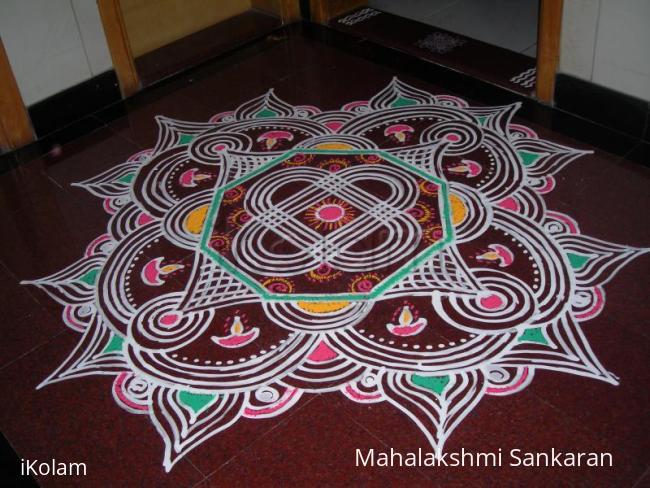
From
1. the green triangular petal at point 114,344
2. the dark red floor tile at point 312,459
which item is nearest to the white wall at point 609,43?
the dark red floor tile at point 312,459

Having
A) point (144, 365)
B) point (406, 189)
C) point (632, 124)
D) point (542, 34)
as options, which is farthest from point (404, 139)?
point (144, 365)

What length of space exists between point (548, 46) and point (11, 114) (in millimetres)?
2486

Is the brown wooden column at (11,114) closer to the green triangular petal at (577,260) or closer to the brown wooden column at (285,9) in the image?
the brown wooden column at (285,9)

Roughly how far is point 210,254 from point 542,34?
1766mm

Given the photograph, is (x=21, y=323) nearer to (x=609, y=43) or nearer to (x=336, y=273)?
(x=336, y=273)

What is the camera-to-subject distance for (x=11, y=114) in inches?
140

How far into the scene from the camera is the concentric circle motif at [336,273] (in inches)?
92.6

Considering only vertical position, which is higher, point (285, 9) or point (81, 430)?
point (285, 9)

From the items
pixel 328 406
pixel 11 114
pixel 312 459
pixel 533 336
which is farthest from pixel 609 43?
pixel 11 114

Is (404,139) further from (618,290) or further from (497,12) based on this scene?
(497,12)

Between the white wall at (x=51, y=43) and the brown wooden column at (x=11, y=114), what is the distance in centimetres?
4

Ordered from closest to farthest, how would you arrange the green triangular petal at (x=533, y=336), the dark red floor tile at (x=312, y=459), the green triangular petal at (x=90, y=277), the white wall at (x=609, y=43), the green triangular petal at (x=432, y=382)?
the dark red floor tile at (x=312, y=459) < the green triangular petal at (x=432, y=382) < the green triangular petal at (x=533, y=336) < the green triangular petal at (x=90, y=277) < the white wall at (x=609, y=43)

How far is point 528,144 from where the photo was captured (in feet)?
10.8

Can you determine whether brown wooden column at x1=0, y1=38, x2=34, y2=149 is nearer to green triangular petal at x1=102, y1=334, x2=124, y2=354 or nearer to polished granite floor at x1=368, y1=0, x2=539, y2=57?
green triangular petal at x1=102, y1=334, x2=124, y2=354
